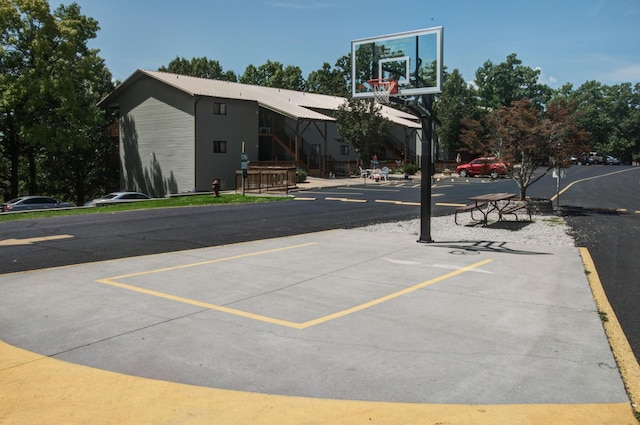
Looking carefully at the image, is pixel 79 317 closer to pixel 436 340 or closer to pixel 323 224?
pixel 436 340

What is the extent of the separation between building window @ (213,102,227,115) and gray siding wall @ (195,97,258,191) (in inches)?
6.1

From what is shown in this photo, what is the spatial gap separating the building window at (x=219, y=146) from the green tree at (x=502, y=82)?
171 ft

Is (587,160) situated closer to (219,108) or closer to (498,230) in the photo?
(219,108)

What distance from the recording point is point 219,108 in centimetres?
3900

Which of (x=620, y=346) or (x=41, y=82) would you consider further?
(x=41, y=82)

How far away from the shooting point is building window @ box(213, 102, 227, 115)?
38.7 metres

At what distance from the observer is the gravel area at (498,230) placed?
1409 centimetres

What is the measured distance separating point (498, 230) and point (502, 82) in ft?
235

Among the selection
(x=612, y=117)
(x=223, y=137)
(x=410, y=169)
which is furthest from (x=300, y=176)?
(x=612, y=117)

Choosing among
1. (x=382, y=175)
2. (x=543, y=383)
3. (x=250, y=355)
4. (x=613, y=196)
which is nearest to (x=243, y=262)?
(x=250, y=355)

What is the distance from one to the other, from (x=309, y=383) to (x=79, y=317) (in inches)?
144

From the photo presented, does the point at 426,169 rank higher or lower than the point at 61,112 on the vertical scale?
lower

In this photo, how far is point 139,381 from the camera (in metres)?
4.98

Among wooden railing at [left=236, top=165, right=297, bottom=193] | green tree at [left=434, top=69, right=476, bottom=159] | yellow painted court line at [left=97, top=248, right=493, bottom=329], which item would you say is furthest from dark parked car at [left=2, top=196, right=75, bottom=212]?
green tree at [left=434, top=69, right=476, bottom=159]
